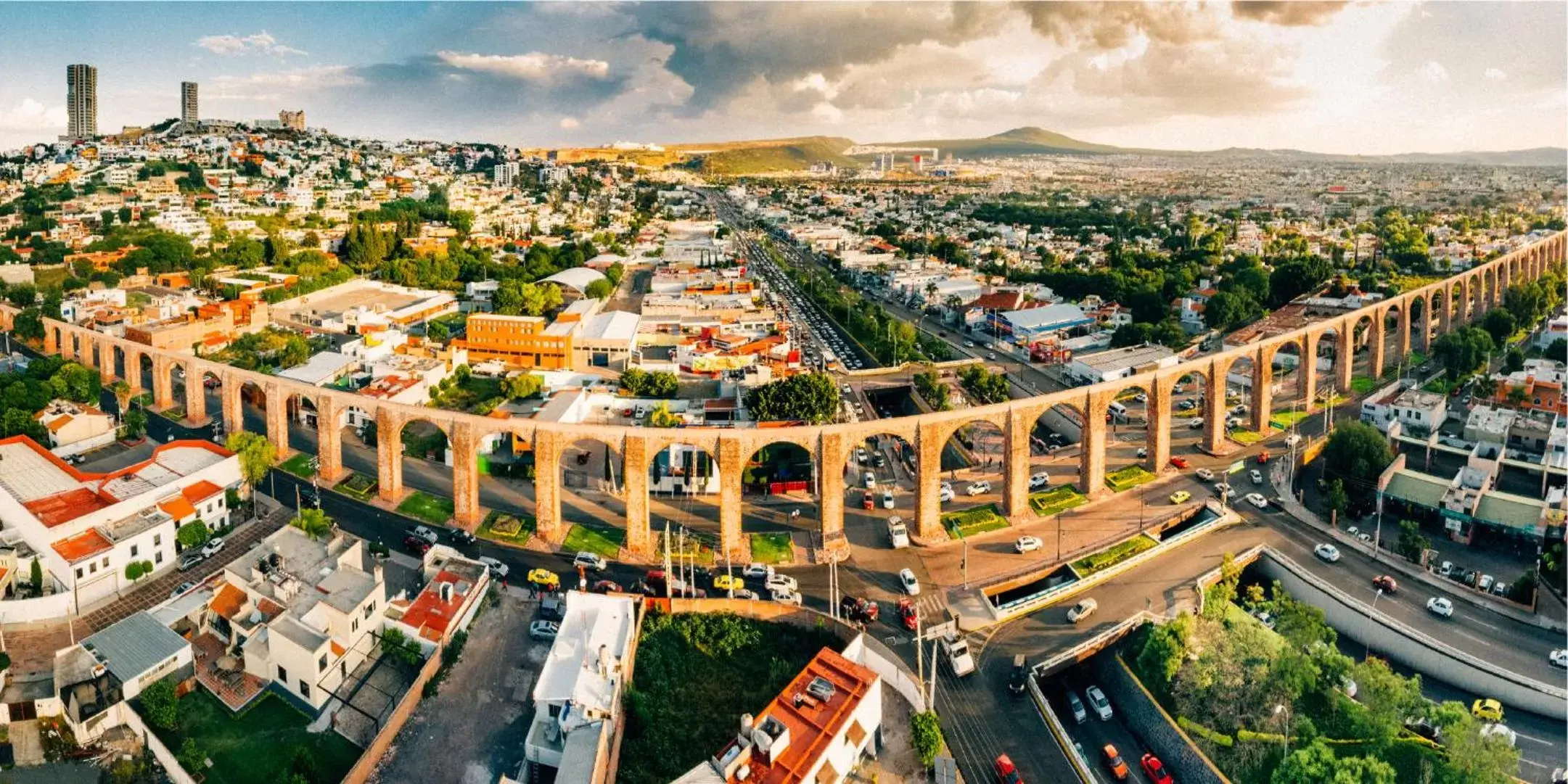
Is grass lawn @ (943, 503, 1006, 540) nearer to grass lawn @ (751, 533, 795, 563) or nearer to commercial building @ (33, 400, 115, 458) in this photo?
grass lawn @ (751, 533, 795, 563)

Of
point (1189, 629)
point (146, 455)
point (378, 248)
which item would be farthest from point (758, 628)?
point (378, 248)

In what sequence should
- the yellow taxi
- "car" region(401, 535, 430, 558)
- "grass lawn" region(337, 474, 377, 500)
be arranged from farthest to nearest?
"grass lawn" region(337, 474, 377, 500) → "car" region(401, 535, 430, 558) → the yellow taxi

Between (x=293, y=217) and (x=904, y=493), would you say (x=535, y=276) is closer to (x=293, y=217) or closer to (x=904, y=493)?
(x=293, y=217)

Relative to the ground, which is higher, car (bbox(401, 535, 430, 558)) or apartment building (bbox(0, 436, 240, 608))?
apartment building (bbox(0, 436, 240, 608))

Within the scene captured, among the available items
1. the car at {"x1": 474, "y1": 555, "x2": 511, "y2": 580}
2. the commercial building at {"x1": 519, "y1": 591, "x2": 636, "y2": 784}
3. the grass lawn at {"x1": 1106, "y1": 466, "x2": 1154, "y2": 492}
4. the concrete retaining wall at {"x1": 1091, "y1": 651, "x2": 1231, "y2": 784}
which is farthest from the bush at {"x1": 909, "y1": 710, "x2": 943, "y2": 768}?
the grass lawn at {"x1": 1106, "y1": 466, "x2": 1154, "y2": 492}

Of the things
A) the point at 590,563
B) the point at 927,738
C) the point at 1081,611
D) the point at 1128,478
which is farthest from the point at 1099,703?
the point at 590,563

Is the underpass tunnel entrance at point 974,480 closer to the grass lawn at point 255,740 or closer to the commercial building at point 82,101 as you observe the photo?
the grass lawn at point 255,740
